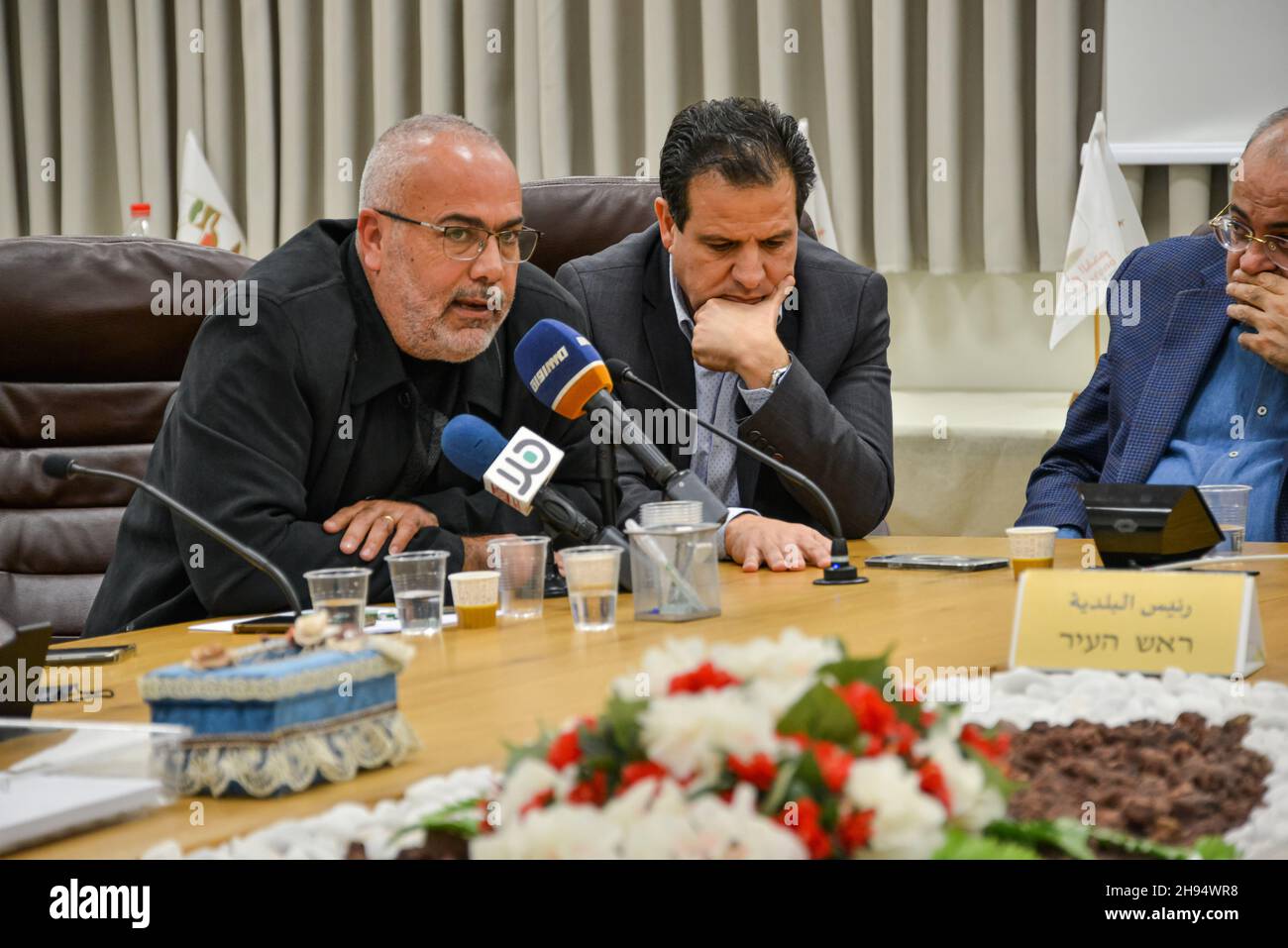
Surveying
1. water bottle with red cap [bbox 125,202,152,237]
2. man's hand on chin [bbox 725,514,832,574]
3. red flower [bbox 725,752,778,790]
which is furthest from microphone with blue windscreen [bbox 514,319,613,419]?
water bottle with red cap [bbox 125,202,152,237]

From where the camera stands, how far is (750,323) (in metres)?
2.65

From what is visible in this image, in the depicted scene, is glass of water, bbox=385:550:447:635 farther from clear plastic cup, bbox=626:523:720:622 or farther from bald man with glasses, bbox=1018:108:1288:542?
bald man with glasses, bbox=1018:108:1288:542

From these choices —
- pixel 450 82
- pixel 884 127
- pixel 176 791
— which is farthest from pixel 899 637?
pixel 450 82

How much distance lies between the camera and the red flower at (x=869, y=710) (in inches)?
29.6

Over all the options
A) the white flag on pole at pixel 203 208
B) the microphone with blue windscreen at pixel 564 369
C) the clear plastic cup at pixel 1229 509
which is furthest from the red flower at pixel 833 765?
the white flag on pole at pixel 203 208

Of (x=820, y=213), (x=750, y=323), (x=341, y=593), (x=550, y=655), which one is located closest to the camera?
(x=550, y=655)

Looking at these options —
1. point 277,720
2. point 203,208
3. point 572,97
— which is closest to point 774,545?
point 277,720

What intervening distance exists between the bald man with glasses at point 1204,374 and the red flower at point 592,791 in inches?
81.8

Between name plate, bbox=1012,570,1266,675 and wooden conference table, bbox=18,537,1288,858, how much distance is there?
0.17 ft

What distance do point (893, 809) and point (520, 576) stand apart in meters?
1.20

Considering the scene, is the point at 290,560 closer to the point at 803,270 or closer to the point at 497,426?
the point at 497,426

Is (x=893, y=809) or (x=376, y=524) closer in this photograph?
(x=893, y=809)

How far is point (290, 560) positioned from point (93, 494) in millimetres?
1162

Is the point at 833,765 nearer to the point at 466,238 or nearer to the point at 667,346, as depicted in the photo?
the point at 466,238
